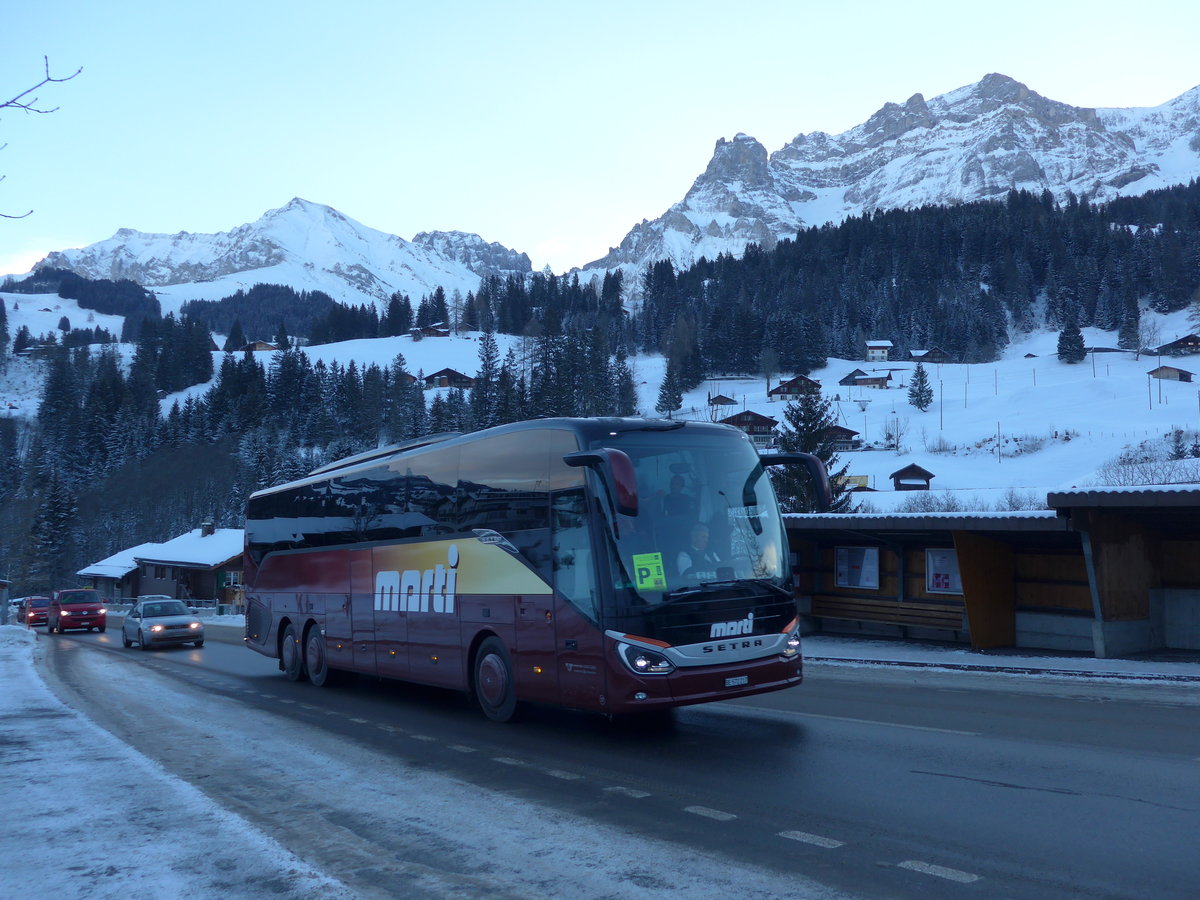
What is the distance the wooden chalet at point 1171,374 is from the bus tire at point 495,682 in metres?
119

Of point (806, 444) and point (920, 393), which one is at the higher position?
point (920, 393)

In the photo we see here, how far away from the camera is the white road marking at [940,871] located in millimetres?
5188

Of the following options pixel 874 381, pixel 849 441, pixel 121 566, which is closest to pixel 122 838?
pixel 121 566

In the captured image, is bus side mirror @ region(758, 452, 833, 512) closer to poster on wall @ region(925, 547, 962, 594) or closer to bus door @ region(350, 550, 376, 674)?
bus door @ region(350, 550, 376, 674)

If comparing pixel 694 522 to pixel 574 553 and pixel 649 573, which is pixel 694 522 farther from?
pixel 574 553

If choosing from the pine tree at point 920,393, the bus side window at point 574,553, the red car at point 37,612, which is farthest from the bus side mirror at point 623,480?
the pine tree at point 920,393

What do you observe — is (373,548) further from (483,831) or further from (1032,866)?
(1032,866)

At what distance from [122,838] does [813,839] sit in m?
4.78

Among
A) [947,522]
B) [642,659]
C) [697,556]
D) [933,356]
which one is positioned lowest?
[642,659]

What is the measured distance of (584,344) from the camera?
120m

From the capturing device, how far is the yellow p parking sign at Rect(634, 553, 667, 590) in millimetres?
8992

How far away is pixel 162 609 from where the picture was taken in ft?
95.2

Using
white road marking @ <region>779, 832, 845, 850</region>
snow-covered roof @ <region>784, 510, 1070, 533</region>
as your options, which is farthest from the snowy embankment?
snow-covered roof @ <region>784, 510, 1070, 533</region>

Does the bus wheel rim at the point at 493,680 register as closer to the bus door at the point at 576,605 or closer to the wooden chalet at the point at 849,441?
the bus door at the point at 576,605
